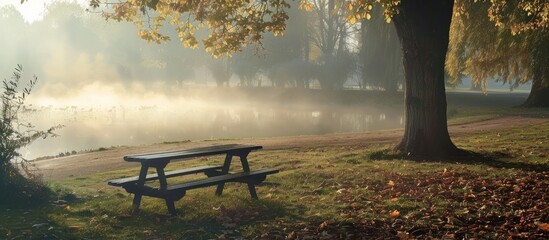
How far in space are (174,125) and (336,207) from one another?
96.6 ft

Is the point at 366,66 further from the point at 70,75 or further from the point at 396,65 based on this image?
the point at 70,75

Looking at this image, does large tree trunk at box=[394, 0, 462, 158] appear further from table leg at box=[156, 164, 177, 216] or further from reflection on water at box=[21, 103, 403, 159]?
reflection on water at box=[21, 103, 403, 159]

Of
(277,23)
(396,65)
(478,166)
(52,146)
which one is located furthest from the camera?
(396,65)

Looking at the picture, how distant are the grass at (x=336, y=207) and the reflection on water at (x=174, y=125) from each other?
16.4 meters

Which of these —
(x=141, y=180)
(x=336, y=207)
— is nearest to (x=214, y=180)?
(x=141, y=180)

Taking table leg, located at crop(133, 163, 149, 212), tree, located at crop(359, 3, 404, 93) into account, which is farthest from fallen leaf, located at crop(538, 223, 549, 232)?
tree, located at crop(359, 3, 404, 93)

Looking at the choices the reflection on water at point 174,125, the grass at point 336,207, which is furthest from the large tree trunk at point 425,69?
the reflection on water at point 174,125

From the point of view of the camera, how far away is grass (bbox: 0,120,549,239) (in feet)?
24.6

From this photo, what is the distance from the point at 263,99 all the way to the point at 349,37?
1477cm

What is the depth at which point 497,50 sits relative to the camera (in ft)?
94.0

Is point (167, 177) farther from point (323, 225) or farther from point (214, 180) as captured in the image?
point (323, 225)

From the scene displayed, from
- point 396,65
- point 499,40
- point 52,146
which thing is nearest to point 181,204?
point 52,146

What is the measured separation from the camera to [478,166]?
40.2ft

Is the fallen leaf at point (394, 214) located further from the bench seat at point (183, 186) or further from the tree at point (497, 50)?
the tree at point (497, 50)
